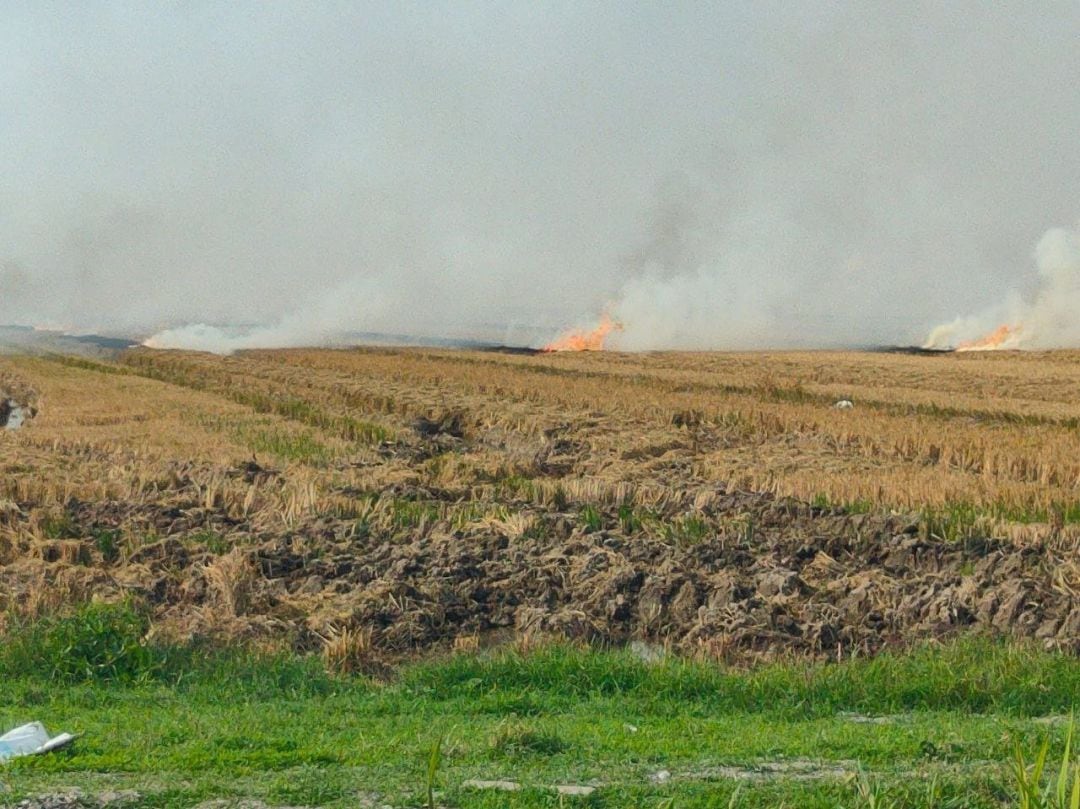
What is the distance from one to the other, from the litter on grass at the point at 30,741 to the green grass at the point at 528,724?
11cm

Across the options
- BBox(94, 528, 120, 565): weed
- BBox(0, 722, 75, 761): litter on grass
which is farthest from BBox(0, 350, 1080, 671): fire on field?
BBox(0, 722, 75, 761): litter on grass

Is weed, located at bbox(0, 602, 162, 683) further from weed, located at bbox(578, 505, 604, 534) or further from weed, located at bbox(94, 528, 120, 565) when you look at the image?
weed, located at bbox(578, 505, 604, 534)

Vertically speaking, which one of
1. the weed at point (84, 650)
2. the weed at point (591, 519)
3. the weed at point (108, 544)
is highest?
the weed at point (591, 519)

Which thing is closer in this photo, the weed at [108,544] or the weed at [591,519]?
the weed at [108,544]

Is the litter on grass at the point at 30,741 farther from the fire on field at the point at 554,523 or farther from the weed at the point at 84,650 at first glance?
the fire on field at the point at 554,523

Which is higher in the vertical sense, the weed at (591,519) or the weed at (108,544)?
the weed at (591,519)

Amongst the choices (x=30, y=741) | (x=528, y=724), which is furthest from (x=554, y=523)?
(x=30, y=741)

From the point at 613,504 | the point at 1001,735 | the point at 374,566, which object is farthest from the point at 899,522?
the point at 1001,735

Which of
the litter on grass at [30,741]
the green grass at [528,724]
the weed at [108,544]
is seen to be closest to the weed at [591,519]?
the green grass at [528,724]

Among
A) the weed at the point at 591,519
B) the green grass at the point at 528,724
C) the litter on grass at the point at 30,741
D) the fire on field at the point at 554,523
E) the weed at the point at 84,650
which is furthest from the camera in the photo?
the weed at the point at 591,519

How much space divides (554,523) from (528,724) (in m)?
7.32

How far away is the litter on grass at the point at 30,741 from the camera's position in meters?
6.67

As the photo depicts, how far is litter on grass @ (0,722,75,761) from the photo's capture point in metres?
6.67

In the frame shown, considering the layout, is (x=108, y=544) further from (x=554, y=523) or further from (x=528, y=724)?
(x=528, y=724)
